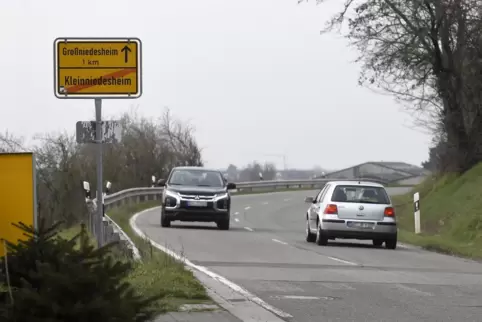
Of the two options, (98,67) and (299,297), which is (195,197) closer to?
(299,297)

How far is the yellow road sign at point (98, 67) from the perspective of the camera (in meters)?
12.4

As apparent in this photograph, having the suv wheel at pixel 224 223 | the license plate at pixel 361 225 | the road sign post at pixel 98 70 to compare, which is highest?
the road sign post at pixel 98 70

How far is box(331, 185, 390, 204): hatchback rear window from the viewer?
2328 cm

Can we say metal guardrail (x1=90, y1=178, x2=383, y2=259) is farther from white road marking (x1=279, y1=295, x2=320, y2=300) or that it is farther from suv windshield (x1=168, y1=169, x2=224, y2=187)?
white road marking (x1=279, y1=295, x2=320, y2=300)

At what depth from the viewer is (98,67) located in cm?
1248

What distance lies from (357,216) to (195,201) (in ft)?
21.3

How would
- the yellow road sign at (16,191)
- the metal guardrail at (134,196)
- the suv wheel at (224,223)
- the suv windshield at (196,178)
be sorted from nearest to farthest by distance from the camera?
the yellow road sign at (16,191) < the metal guardrail at (134,196) < the suv wheel at (224,223) < the suv windshield at (196,178)

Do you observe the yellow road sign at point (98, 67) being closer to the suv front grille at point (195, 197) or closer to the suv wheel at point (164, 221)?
the suv front grille at point (195, 197)

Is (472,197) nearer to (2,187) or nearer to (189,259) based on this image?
(189,259)

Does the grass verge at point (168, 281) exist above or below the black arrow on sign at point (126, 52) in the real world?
below

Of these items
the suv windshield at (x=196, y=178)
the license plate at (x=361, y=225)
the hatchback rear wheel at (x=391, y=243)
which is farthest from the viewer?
the suv windshield at (x=196, y=178)

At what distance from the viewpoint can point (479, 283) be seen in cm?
1546

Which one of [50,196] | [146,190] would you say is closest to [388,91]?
[146,190]

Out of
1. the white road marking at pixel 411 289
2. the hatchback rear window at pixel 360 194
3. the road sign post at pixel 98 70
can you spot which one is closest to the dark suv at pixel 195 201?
the hatchback rear window at pixel 360 194
